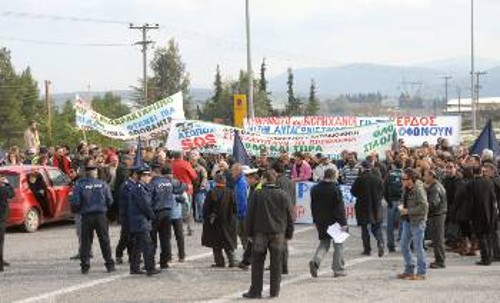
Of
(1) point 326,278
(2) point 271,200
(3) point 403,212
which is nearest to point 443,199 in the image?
(3) point 403,212

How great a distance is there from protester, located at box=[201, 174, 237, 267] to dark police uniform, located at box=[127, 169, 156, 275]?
3.38ft

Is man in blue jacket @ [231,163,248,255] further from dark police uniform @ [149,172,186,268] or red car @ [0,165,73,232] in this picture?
red car @ [0,165,73,232]

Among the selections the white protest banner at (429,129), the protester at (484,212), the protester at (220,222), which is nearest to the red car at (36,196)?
the protester at (220,222)

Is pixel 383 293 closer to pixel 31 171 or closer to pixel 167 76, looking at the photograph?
pixel 31 171

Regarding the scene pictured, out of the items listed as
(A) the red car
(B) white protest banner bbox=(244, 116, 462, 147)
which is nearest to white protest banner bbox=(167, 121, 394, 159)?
(B) white protest banner bbox=(244, 116, 462, 147)

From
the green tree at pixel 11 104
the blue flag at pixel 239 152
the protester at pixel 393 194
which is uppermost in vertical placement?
the green tree at pixel 11 104

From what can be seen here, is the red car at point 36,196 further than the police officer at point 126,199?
Yes

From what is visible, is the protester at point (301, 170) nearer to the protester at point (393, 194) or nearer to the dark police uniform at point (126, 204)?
the protester at point (393, 194)

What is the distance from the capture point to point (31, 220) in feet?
62.3

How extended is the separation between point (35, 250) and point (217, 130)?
9.19m

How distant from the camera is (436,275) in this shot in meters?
13.1

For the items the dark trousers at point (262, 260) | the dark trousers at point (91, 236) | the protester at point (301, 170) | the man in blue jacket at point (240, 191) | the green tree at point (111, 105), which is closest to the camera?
the dark trousers at point (262, 260)

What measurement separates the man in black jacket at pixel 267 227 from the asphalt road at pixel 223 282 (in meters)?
0.31

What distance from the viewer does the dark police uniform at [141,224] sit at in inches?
522
